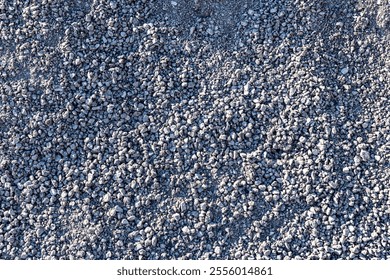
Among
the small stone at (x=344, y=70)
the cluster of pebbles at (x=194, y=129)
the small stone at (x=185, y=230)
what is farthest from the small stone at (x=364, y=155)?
the small stone at (x=185, y=230)

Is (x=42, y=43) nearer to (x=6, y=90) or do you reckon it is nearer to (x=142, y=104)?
(x=6, y=90)

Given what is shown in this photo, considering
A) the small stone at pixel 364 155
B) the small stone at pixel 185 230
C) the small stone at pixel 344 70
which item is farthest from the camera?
the small stone at pixel 344 70

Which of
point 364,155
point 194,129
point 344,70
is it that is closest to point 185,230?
point 194,129

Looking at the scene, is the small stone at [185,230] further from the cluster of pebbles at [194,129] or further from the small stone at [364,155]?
the small stone at [364,155]

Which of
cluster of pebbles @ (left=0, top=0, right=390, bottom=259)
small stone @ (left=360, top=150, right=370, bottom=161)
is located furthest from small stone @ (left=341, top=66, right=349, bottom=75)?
small stone @ (left=360, top=150, right=370, bottom=161)

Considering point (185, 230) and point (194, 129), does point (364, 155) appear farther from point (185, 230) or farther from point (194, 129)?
point (185, 230)

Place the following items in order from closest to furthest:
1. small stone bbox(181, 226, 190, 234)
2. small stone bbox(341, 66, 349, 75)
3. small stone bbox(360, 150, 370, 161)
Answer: small stone bbox(181, 226, 190, 234)
small stone bbox(360, 150, 370, 161)
small stone bbox(341, 66, 349, 75)

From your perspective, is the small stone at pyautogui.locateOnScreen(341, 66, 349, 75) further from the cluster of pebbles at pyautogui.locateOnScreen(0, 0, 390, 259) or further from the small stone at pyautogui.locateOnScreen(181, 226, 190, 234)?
the small stone at pyautogui.locateOnScreen(181, 226, 190, 234)

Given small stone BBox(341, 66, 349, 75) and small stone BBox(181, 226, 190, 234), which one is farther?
small stone BBox(341, 66, 349, 75)
